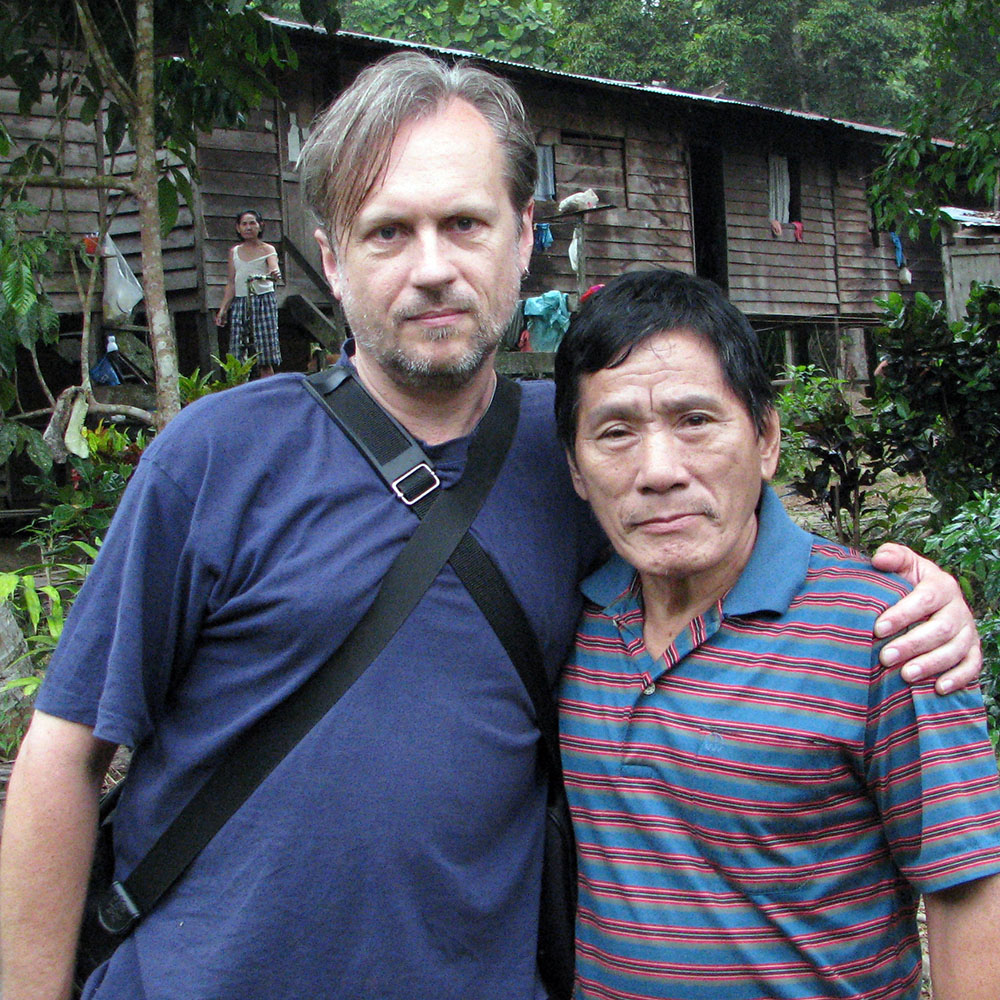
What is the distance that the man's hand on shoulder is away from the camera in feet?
4.96

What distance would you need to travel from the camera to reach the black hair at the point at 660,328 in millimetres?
1820

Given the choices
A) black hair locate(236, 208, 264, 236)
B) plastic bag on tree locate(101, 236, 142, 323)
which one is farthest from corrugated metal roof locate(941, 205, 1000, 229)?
plastic bag on tree locate(101, 236, 142, 323)

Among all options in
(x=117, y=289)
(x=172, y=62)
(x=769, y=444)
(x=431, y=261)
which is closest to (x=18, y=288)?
(x=172, y=62)

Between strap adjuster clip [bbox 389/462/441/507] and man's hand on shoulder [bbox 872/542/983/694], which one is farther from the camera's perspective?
strap adjuster clip [bbox 389/462/441/507]

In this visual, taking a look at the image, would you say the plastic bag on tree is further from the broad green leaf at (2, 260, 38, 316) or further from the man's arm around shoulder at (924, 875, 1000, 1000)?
the man's arm around shoulder at (924, 875, 1000, 1000)

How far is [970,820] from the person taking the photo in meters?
1.47

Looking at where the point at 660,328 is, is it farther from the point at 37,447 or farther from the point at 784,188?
the point at 784,188

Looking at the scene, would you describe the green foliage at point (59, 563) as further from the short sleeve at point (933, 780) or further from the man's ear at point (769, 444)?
the short sleeve at point (933, 780)

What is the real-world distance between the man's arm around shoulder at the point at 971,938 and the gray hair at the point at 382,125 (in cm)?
142

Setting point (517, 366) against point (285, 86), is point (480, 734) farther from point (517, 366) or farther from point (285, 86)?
point (285, 86)

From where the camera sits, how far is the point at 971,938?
1507 millimetres

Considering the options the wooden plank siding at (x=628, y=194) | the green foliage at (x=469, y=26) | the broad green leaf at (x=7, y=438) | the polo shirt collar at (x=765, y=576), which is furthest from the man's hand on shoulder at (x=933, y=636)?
the green foliage at (x=469, y=26)

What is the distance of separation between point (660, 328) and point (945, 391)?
5.04 m

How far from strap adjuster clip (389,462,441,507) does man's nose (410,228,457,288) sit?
1.06ft
